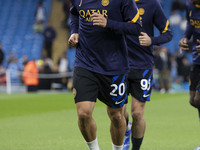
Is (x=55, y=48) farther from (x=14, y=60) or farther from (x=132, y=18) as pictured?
(x=132, y=18)

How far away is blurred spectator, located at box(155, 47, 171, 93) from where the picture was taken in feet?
85.5

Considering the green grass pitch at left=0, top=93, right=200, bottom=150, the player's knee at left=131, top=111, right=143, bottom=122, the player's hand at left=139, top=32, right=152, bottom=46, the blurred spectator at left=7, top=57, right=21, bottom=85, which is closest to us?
the player's hand at left=139, top=32, right=152, bottom=46

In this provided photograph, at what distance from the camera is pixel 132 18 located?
6.21 metres

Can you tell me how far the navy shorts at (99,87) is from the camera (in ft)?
19.9

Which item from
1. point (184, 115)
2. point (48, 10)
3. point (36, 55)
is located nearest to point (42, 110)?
point (184, 115)

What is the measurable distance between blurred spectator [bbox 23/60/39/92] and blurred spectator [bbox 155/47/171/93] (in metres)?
6.02

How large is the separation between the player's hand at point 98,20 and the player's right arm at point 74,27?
501mm

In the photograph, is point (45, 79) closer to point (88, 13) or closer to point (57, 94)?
point (57, 94)

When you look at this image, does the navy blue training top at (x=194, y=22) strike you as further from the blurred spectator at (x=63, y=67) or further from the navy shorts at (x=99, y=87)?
the blurred spectator at (x=63, y=67)

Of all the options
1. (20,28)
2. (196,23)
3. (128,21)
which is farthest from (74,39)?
(20,28)

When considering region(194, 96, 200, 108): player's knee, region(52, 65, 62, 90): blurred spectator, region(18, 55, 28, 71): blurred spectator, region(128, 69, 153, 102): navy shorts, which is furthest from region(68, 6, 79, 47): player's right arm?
region(52, 65, 62, 90): blurred spectator

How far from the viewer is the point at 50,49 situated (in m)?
31.2

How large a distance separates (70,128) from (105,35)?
5.14 metres

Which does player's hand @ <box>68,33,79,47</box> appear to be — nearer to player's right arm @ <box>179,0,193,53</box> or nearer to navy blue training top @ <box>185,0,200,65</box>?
navy blue training top @ <box>185,0,200,65</box>
